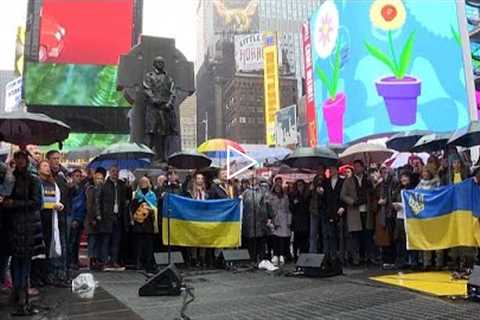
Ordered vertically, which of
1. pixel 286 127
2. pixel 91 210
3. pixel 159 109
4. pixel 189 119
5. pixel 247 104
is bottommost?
pixel 91 210

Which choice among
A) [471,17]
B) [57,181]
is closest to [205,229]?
[57,181]

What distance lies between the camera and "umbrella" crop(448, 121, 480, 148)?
970 cm

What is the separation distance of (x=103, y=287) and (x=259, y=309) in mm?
2943

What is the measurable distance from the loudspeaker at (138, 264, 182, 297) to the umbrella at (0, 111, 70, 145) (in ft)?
8.49

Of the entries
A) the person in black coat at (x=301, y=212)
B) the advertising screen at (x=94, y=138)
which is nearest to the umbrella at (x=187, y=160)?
the person in black coat at (x=301, y=212)

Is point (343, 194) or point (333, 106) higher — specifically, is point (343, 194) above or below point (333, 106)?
below

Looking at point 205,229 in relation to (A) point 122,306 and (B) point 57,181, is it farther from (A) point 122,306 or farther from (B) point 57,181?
(A) point 122,306

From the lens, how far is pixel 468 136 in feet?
32.3

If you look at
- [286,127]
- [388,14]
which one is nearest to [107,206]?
[388,14]

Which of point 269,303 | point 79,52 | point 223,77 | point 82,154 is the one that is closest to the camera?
point 269,303

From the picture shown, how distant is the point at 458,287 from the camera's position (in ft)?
26.5

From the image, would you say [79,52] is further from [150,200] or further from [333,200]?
[333,200]

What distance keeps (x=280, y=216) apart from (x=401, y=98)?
1003 inches

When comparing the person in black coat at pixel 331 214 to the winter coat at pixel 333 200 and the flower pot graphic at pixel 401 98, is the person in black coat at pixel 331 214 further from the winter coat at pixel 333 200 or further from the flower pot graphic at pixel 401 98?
the flower pot graphic at pixel 401 98
